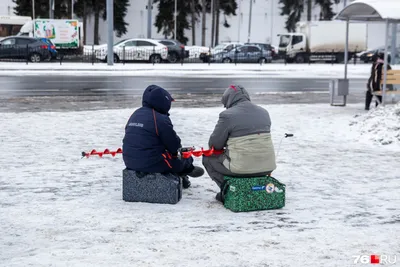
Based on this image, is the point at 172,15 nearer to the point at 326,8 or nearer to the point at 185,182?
the point at 326,8

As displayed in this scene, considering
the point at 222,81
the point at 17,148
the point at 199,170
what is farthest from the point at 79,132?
the point at 222,81

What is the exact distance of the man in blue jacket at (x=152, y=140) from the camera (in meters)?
6.51

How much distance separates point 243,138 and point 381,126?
5.48 metres

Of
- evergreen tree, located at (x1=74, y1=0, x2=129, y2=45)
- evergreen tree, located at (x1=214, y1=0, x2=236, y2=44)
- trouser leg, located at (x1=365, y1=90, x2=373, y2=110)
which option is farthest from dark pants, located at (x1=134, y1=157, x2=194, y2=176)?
evergreen tree, located at (x1=214, y1=0, x2=236, y2=44)

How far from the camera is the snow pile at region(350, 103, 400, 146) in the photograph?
10617 millimetres

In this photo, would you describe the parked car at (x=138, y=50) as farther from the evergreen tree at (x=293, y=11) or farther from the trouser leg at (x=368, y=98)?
the evergreen tree at (x=293, y=11)

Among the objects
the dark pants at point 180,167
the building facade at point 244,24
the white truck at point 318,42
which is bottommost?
the dark pants at point 180,167

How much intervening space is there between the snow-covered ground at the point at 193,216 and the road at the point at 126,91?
626 centimetres

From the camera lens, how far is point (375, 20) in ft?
54.0

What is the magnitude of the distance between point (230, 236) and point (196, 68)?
2817 centimetres

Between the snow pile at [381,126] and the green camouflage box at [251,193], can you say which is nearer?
the green camouflage box at [251,193]

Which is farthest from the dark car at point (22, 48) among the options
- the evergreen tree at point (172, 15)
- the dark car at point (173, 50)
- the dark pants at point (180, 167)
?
the evergreen tree at point (172, 15)

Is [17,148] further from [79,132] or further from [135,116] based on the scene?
[135,116]

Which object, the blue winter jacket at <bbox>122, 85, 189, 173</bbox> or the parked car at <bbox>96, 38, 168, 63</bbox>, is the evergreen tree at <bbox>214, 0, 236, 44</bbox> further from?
the blue winter jacket at <bbox>122, 85, 189, 173</bbox>
